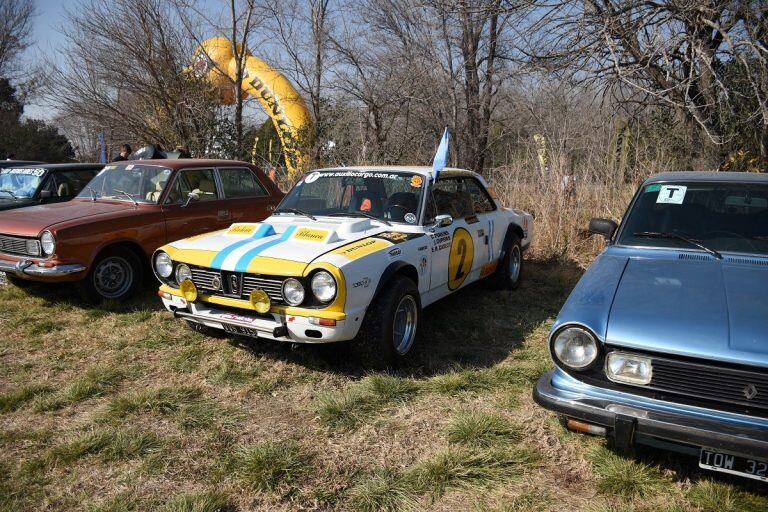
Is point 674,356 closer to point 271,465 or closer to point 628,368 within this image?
point 628,368

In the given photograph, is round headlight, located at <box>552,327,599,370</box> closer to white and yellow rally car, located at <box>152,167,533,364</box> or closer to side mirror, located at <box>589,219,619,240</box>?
white and yellow rally car, located at <box>152,167,533,364</box>

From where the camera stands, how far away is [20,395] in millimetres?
3744

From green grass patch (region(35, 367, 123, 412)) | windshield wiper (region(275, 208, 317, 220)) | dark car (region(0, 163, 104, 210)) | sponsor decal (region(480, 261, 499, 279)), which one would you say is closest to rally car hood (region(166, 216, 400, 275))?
windshield wiper (region(275, 208, 317, 220))

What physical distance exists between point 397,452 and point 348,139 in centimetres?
1065

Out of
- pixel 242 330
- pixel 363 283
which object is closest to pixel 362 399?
pixel 363 283

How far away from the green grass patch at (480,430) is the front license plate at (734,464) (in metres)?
1.04

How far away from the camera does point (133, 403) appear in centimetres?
361

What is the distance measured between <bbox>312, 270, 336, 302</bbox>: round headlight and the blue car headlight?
178 centimetres

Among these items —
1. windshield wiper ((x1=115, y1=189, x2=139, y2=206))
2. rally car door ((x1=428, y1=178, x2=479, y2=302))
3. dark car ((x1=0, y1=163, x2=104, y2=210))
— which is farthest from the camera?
dark car ((x1=0, y1=163, x2=104, y2=210))

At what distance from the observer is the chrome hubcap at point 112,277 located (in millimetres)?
5840

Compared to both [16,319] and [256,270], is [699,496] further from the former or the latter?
[16,319]

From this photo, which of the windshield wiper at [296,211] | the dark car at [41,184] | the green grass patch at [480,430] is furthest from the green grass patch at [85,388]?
the dark car at [41,184]

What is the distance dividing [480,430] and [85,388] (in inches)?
108

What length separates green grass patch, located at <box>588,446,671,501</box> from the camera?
108 inches
